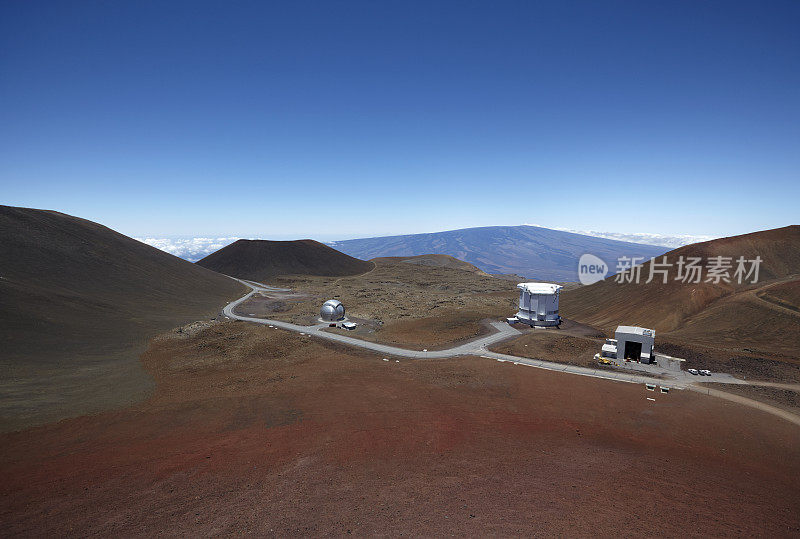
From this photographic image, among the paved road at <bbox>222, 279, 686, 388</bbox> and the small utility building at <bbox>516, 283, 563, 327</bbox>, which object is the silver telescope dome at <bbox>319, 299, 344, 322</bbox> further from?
the small utility building at <bbox>516, 283, 563, 327</bbox>

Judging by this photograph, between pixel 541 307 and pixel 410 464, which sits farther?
pixel 541 307

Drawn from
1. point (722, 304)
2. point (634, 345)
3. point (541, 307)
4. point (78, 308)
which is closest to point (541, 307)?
point (541, 307)

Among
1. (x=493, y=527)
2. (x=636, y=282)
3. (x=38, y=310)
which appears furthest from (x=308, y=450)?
(x=636, y=282)

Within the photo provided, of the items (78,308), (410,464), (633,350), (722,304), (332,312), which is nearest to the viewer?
(410,464)

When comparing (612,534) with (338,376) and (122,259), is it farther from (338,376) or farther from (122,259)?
(122,259)

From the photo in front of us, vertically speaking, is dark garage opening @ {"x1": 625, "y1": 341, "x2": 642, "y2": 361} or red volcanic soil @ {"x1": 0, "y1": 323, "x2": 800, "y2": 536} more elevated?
dark garage opening @ {"x1": 625, "y1": 341, "x2": 642, "y2": 361}

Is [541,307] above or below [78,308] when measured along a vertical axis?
above

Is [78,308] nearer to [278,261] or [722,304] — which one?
[722,304]

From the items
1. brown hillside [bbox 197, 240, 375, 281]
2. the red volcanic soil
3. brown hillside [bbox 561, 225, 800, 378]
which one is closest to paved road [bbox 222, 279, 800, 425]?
the red volcanic soil
